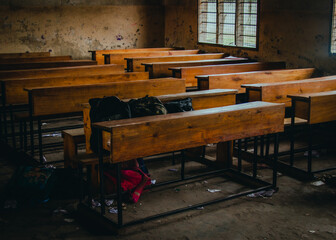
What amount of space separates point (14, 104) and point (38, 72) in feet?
2.37

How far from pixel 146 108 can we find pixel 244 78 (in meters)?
2.68

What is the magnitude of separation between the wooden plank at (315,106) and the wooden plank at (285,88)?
43 centimetres

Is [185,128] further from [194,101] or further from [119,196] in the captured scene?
[194,101]

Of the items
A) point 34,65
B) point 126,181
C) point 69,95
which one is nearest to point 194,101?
point 126,181

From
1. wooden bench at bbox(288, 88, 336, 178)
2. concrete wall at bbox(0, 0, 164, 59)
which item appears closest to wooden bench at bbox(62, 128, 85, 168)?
wooden bench at bbox(288, 88, 336, 178)

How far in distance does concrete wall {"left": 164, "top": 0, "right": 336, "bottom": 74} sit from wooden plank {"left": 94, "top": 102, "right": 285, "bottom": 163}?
2928mm

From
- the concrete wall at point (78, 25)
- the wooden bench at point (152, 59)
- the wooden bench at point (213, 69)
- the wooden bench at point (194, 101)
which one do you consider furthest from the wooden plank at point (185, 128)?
the concrete wall at point (78, 25)

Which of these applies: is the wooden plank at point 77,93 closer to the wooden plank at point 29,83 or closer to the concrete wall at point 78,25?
the wooden plank at point 29,83

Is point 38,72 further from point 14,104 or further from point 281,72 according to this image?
point 281,72

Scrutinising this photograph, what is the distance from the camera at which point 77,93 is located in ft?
15.8

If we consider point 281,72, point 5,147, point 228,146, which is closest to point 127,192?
point 228,146

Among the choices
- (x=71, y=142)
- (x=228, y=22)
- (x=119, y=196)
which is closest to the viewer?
(x=119, y=196)

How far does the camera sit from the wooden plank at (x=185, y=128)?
3.07m

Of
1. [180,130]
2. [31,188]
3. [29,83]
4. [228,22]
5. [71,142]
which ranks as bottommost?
[31,188]
